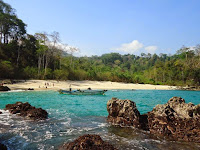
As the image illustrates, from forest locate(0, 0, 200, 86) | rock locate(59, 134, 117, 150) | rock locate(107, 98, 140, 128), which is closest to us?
rock locate(59, 134, 117, 150)

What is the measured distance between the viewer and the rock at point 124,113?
9.45 meters

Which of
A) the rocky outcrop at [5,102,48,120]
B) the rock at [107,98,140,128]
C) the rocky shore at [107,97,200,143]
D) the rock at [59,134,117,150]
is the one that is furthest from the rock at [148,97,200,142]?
the rocky outcrop at [5,102,48,120]

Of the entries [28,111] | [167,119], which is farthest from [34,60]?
[167,119]

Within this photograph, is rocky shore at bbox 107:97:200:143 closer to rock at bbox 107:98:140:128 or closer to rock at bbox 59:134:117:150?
rock at bbox 107:98:140:128

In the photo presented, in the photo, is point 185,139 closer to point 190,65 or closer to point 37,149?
point 37,149

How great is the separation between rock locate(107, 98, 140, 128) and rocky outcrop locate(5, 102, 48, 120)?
4.57 m

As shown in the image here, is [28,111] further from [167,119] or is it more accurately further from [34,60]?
[34,60]

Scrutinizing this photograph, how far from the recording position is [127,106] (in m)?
9.62

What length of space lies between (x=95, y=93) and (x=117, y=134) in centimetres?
1820

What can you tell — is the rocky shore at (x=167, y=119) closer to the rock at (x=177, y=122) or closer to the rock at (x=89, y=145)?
the rock at (x=177, y=122)

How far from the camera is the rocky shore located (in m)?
7.64

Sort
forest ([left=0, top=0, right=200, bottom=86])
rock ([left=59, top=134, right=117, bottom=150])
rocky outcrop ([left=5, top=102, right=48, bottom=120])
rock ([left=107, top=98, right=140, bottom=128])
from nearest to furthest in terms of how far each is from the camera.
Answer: rock ([left=59, top=134, right=117, bottom=150]) < rock ([left=107, top=98, right=140, bottom=128]) < rocky outcrop ([left=5, top=102, right=48, bottom=120]) < forest ([left=0, top=0, right=200, bottom=86])

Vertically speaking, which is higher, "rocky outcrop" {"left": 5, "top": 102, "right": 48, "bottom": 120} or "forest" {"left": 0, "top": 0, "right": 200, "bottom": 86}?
"forest" {"left": 0, "top": 0, "right": 200, "bottom": 86}

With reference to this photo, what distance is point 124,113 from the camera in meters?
9.78
